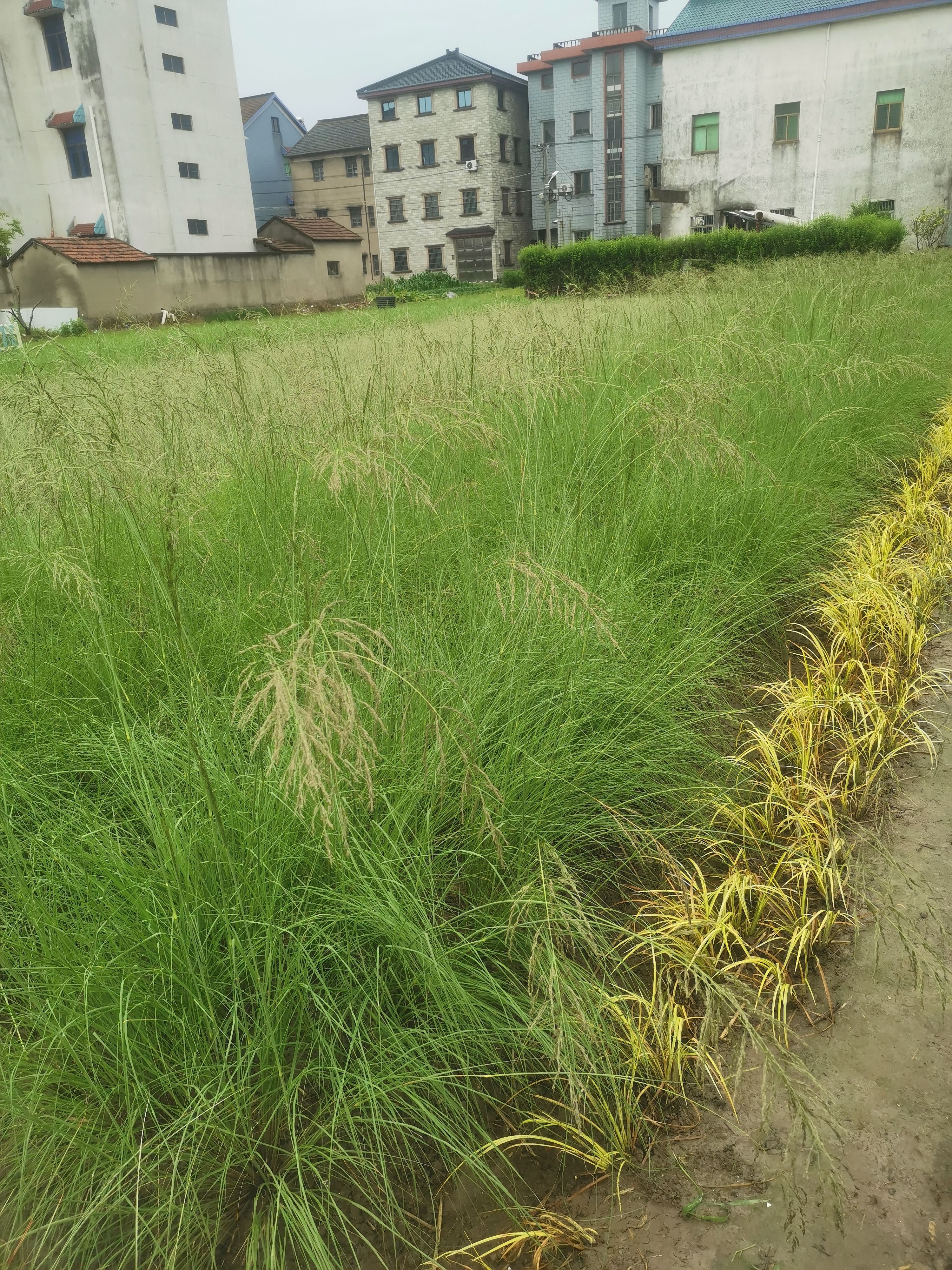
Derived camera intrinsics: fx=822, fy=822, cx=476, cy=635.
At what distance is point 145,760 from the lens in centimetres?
192

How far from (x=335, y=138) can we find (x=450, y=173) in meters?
8.04

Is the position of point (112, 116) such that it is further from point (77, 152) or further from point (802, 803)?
point (802, 803)

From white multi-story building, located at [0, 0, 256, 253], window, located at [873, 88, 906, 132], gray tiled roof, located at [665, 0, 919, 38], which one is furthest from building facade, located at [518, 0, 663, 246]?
white multi-story building, located at [0, 0, 256, 253]

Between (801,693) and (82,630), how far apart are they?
2.32 m

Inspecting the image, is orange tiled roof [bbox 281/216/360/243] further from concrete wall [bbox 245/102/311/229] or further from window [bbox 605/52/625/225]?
concrete wall [bbox 245/102/311/229]

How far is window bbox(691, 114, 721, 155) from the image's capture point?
2586cm

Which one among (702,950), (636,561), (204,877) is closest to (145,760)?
(204,877)

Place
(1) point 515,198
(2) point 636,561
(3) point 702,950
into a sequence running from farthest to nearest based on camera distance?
(1) point 515,198
(2) point 636,561
(3) point 702,950

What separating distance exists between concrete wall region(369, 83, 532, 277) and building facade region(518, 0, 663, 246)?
2.04 metres

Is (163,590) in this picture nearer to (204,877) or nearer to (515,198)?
(204,877)

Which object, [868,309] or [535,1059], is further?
[868,309]

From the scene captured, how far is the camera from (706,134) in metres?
26.1

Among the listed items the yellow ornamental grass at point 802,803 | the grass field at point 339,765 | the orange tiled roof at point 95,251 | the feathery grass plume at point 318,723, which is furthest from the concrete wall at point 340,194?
the feathery grass plume at point 318,723

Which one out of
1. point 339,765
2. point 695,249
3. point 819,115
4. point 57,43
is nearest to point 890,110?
point 819,115
